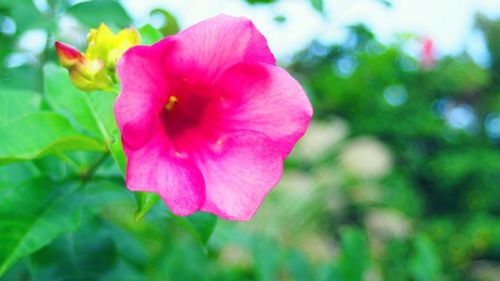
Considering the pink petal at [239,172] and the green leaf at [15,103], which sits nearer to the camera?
the pink petal at [239,172]

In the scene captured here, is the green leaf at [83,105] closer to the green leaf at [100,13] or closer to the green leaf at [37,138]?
the green leaf at [37,138]

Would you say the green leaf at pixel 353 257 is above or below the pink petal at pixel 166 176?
below

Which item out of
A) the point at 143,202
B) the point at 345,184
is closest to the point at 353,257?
the point at 143,202

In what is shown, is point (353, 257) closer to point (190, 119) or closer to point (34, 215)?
point (190, 119)

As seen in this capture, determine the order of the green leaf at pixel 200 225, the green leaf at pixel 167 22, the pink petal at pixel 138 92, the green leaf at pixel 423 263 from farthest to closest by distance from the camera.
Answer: the green leaf at pixel 423 263
the green leaf at pixel 167 22
the green leaf at pixel 200 225
the pink petal at pixel 138 92

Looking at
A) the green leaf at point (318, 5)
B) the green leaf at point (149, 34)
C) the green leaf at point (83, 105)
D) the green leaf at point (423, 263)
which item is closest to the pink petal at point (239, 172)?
the green leaf at point (83, 105)

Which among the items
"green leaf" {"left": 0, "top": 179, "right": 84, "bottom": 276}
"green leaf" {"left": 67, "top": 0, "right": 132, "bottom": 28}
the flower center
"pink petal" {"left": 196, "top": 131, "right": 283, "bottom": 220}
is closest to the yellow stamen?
the flower center
